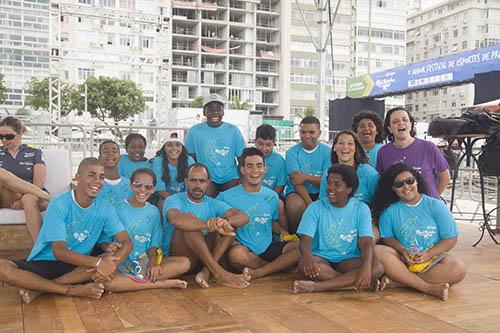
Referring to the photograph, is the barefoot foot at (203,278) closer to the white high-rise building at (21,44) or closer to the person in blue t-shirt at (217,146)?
the person in blue t-shirt at (217,146)

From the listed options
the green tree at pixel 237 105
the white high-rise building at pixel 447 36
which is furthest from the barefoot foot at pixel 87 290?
the white high-rise building at pixel 447 36

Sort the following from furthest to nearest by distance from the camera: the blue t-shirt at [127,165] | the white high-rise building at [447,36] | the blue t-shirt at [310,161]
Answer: the white high-rise building at [447,36] → the blue t-shirt at [127,165] → the blue t-shirt at [310,161]

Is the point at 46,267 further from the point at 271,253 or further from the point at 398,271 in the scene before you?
the point at 398,271

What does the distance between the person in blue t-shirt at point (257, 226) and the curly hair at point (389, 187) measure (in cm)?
69

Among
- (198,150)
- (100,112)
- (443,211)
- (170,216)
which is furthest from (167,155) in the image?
(100,112)

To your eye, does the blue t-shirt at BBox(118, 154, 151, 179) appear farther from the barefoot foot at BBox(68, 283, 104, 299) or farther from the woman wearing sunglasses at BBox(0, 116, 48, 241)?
the barefoot foot at BBox(68, 283, 104, 299)

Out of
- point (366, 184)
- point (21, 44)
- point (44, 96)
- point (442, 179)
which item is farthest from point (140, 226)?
point (21, 44)

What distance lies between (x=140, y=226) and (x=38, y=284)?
0.73 meters

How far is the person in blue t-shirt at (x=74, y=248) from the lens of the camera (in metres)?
3.11

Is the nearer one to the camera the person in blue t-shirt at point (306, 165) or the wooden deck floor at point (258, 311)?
the wooden deck floor at point (258, 311)

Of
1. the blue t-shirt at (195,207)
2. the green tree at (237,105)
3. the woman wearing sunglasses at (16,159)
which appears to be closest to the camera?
the blue t-shirt at (195,207)

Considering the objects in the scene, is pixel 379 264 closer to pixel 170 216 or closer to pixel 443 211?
pixel 443 211

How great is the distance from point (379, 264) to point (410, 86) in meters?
10.6

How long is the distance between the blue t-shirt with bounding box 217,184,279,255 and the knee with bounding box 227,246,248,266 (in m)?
0.11
